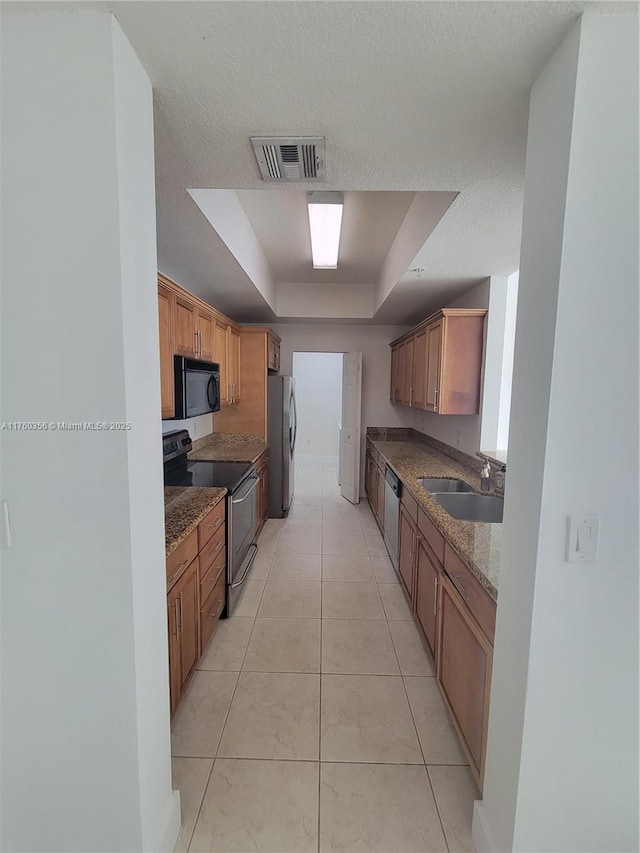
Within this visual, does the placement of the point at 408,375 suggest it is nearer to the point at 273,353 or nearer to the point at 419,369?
the point at 419,369

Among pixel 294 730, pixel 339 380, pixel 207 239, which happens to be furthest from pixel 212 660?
pixel 339 380

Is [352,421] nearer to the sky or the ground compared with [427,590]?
nearer to the sky

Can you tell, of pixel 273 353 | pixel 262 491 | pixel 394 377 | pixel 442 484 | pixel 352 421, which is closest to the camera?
pixel 442 484

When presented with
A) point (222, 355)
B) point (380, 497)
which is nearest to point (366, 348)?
point (380, 497)

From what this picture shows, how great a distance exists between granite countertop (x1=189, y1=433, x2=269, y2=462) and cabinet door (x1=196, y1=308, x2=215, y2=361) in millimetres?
904

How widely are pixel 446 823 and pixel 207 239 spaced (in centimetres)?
290

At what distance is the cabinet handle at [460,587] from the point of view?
1.51m

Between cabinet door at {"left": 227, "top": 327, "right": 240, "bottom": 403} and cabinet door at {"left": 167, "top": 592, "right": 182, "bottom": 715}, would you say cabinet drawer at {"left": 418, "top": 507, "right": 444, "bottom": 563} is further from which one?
cabinet door at {"left": 227, "top": 327, "right": 240, "bottom": 403}

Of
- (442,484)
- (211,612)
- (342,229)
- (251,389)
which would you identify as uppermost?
(342,229)

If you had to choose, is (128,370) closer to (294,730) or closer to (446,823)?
(294,730)

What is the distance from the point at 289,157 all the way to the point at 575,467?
4.73 ft

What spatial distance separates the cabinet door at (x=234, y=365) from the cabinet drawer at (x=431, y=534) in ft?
7.34

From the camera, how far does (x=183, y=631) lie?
1.71m

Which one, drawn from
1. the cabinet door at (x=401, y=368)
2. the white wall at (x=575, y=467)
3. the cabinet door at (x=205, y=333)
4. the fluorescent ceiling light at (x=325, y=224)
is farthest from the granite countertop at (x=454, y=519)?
the fluorescent ceiling light at (x=325, y=224)
